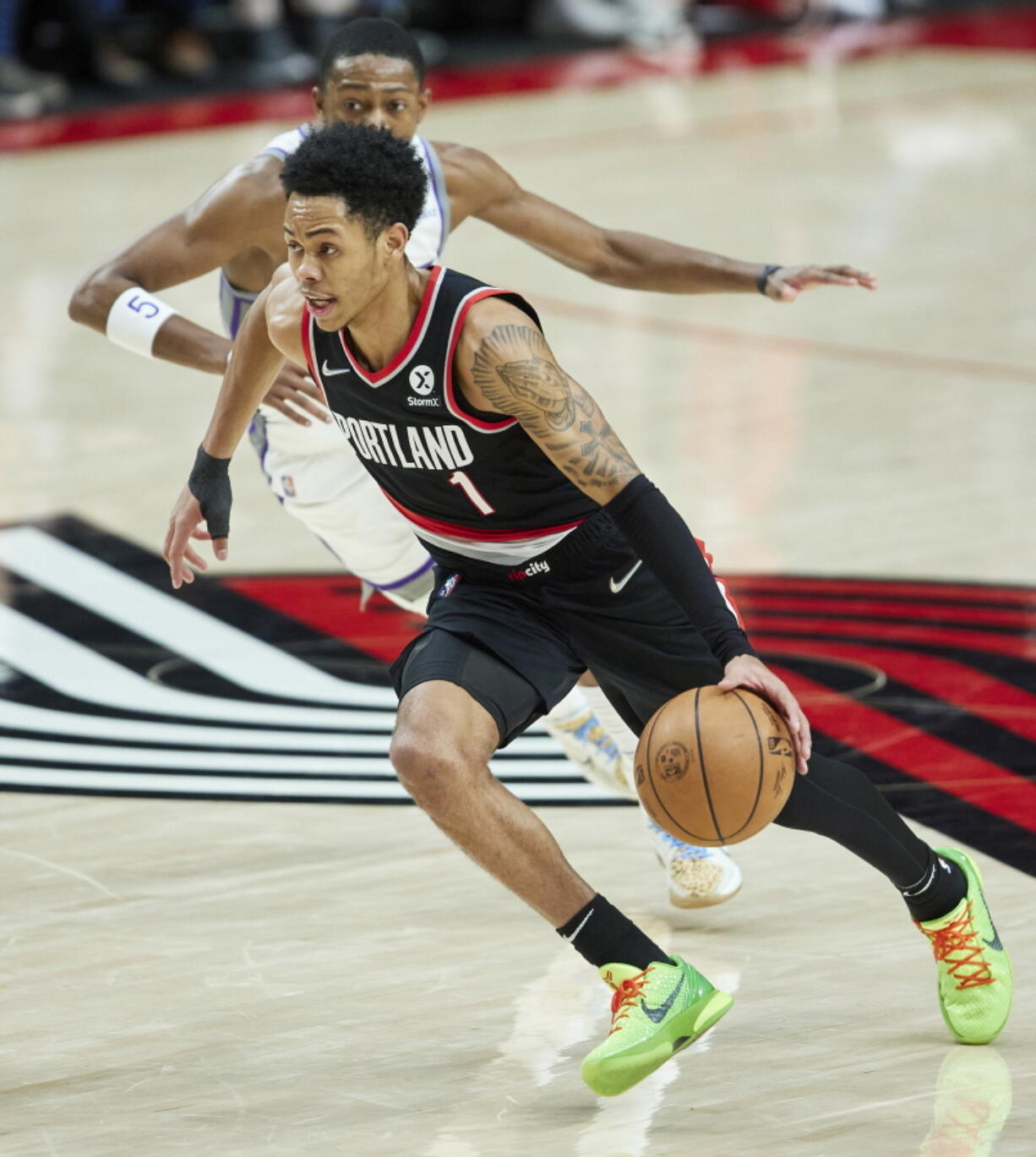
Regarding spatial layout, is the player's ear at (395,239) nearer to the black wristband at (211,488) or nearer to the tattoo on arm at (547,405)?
the tattoo on arm at (547,405)

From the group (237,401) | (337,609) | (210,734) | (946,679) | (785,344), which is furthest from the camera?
(785,344)

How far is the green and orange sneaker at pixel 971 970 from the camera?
383 centimetres

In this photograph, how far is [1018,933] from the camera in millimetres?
4332

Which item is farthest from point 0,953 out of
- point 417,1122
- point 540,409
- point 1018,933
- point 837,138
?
point 837,138

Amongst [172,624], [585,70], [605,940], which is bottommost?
[585,70]

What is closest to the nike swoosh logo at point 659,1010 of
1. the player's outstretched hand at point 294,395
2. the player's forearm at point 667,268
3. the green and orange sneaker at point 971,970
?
the green and orange sneaker at point 971,970

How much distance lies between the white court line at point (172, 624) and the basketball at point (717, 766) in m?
2.30

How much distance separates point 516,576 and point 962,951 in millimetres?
1104

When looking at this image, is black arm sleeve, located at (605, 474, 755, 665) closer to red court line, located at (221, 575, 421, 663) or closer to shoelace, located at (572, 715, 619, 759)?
shoelace, located at (572, 715, 619, 759)

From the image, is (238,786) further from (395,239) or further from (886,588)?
(886,588)

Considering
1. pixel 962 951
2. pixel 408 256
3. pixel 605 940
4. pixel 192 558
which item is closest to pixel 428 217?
pixel 408 256

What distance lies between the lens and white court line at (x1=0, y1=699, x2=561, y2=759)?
568 centimetres

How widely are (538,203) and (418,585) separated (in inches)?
40.7

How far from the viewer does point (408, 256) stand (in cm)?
506
